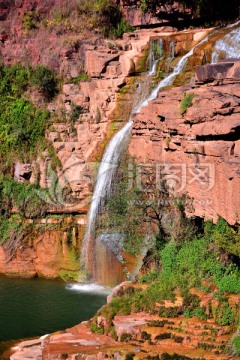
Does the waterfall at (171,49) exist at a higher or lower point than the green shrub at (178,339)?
higher

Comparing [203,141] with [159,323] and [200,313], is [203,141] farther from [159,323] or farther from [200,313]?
[159,323]

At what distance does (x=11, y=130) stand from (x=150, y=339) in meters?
14.9

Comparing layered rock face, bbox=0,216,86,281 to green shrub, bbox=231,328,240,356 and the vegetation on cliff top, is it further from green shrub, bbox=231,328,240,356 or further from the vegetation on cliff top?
the vegetation on cliff top

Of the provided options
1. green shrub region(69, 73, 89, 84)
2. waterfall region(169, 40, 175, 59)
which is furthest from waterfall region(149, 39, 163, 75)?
green shrub region(69, 73, 89, 84)

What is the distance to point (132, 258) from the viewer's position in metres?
24.2

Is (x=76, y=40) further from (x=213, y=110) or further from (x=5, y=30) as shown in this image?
(x=213, y=110)

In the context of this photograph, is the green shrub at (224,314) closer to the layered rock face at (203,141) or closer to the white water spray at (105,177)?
the layered rock face at (203,141)

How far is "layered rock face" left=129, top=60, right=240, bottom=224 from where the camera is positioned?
18812 mm

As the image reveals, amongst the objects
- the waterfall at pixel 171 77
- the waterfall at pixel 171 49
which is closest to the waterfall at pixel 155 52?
the waterfall at pixel 171 49

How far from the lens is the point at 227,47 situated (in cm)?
2673

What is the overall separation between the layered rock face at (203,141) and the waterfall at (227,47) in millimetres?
4160

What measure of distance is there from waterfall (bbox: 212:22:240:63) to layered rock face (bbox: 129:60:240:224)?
13.6 ft

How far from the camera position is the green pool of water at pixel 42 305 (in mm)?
21812

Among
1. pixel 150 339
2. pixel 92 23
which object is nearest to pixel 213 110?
pixel 150 339
